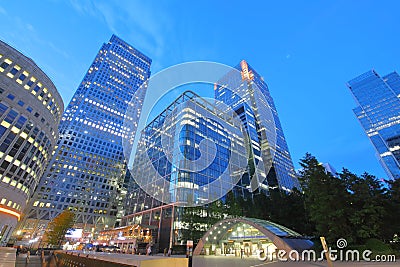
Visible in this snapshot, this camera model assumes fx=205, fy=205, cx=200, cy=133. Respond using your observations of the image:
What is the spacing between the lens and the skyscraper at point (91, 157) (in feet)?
261

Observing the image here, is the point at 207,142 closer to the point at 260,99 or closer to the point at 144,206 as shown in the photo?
the point at 144,206

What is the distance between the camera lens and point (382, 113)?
124m

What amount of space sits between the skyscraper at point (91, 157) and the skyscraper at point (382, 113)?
13846cm

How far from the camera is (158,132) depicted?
61.4 metres

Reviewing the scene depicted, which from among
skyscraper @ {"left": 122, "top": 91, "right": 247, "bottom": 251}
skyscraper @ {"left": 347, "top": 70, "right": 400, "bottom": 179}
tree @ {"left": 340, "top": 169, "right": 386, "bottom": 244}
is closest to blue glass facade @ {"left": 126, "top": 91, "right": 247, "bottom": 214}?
skyscraper @ {"left": 122, "top": 91, "right": 247, "bottom": 251}

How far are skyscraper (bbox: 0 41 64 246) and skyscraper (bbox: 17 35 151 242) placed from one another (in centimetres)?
3391

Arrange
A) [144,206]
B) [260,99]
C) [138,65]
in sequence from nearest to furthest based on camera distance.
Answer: [144,206], [260,99], [138,65]

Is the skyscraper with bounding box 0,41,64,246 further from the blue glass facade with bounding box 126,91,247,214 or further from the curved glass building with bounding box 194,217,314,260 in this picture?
the curved glass building with bounding box 194,217,314,260

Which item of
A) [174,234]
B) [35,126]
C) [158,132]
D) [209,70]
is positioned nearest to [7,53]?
[35,126]

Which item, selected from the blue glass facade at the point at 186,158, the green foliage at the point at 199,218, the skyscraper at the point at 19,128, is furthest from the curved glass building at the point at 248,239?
the skyscraper at the point at 19,128

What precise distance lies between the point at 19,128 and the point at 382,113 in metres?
170

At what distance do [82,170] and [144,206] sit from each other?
50.9 metres

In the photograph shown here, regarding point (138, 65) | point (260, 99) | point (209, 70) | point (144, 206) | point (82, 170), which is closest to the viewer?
point (209, 70)

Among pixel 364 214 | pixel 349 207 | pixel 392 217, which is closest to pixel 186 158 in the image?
pixel 349 207
